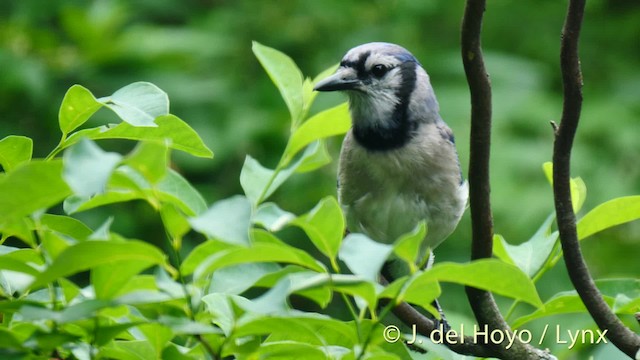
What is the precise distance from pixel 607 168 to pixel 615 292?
8.82 ft

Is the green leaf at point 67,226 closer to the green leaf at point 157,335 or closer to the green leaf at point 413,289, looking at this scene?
the green leaf at point 157,335

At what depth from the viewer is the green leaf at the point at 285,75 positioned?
1.33 metres

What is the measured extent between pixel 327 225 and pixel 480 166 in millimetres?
458

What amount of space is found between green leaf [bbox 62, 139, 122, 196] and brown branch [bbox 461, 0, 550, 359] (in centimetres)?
57

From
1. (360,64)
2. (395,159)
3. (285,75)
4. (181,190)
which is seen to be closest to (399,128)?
(395,159)

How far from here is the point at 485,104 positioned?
1233 mm

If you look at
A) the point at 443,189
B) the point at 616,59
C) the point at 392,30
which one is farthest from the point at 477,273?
the point at 616,59

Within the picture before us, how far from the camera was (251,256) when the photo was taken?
2.62ft

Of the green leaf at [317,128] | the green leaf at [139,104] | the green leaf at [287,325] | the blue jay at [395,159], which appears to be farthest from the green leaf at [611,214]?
the blue jay at [395,159]

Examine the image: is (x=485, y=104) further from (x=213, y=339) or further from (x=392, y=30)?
(x=392, y=30)

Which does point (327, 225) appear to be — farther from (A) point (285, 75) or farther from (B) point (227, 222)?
(A) point (285, 75)

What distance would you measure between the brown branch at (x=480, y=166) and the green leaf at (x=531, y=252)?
4cm

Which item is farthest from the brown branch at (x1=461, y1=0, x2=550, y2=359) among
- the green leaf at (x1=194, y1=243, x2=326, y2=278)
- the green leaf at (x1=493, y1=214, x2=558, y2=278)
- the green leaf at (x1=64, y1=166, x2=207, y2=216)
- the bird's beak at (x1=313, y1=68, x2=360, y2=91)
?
the bird's beak at (x1=313, y1=68, x2=360, y2=91)

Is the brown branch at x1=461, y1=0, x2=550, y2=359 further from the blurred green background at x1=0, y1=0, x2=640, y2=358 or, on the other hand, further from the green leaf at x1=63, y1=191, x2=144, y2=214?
the blurred green background at x1=0, y1=0, x2=640, y2=358
